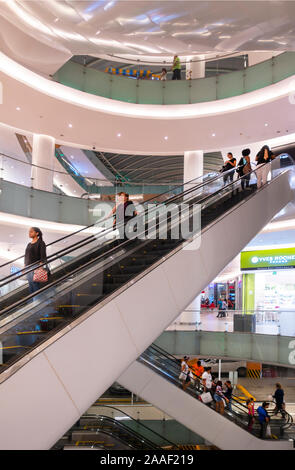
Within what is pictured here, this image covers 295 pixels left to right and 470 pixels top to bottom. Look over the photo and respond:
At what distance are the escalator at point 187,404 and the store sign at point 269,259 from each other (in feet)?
29.1

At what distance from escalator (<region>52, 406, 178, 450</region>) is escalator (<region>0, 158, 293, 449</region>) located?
306 inches

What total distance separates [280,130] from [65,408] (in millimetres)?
16148

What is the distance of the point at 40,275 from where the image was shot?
6125mm

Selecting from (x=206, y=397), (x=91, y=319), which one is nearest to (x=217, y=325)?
(x=206, y=397)

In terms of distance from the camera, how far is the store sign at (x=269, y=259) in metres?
19.6

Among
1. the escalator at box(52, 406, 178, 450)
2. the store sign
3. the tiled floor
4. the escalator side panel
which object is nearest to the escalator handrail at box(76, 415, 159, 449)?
the escalator at box(52, 406, 178, 450)

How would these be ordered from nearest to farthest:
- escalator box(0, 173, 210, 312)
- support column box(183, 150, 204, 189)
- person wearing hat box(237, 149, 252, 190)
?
escalator box(0, 173, 210, 312) → person wearing hat box(237, 149, 252, 190) → support column box(183, 150, 204, 189)

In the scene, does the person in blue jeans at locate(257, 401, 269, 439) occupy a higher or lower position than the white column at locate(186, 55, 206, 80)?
lower

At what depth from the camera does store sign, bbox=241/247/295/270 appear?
1959cm

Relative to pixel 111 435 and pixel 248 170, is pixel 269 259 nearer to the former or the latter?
pixel 248 170

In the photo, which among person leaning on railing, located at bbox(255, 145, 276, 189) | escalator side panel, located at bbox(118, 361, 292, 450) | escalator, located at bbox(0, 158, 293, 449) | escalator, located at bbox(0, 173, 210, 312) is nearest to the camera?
escalator, located at bbox(0, 158, 293, 449)

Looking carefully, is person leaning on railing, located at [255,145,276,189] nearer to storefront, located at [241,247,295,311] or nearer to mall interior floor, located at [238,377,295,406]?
storefront, located at [241,247,295,311]

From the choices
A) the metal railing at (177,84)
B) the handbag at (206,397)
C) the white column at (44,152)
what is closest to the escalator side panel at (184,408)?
the handbag at (206,397)

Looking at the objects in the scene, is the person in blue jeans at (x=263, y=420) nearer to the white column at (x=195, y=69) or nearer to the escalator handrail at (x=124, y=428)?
the escalator handrail at (x=124, y=428)
